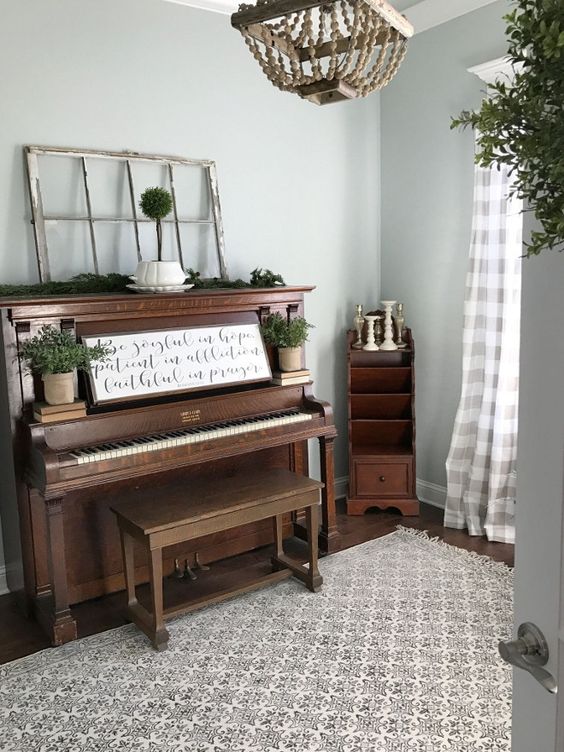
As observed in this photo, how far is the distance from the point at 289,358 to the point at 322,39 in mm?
2100

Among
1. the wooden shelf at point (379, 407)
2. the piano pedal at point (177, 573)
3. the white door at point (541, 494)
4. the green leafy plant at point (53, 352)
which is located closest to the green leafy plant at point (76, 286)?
the green leafy plant at point (53, 352)

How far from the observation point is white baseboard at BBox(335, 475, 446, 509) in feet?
14.5

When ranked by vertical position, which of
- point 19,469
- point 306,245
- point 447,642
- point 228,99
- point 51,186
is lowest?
point 447,642

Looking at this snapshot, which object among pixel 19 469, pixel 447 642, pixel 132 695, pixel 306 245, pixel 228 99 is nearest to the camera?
pixel 132 695

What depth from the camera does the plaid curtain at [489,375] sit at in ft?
12.3

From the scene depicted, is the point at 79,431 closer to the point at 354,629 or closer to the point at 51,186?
the point at 51,186

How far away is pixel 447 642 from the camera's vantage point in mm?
2863

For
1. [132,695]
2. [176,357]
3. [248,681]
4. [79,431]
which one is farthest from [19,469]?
[248,681]

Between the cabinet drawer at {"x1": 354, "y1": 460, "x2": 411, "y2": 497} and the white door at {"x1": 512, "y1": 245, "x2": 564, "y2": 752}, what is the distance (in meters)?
3.20

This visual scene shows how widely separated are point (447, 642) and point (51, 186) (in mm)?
2702

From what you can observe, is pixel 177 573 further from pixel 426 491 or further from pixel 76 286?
pixel 426 491

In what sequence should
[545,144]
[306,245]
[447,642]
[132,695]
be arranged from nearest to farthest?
[545,144], [132,695], [447,642], [306,245]

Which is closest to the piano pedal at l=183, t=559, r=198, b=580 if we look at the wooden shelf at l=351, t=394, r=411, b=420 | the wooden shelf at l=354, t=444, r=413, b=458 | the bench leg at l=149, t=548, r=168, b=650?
the bench leg at l=149, t=548, r=168, b=650

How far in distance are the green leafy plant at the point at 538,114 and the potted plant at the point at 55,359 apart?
7.76ft
